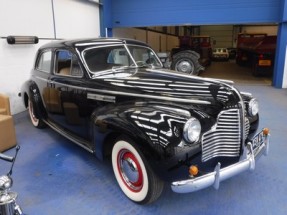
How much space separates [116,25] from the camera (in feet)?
32.8

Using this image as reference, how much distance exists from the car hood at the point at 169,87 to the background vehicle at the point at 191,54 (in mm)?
6074

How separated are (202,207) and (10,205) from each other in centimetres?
162

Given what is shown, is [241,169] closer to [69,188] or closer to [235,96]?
[235,96]

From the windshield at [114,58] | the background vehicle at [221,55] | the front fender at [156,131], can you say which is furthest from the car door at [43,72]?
the background vehicle at [221,55]

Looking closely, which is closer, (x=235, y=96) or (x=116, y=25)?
(x=235, y=96)

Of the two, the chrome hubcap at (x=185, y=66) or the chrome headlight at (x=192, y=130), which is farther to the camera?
the chrome hubcap at (x=185, y=66)

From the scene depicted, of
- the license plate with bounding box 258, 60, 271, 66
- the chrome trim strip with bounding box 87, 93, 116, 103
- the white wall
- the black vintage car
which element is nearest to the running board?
the black vintage car

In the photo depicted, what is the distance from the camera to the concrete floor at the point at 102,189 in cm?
239

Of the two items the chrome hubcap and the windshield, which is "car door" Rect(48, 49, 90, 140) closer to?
the windshield

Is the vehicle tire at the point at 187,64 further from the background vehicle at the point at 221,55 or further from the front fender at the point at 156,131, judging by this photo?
the background vehicle at the point at 221,55

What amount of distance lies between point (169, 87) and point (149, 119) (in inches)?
23.3

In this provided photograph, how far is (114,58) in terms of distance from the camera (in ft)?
11.1

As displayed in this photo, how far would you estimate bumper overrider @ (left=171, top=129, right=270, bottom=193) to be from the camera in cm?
201

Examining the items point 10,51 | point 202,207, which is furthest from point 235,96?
point 10,51
